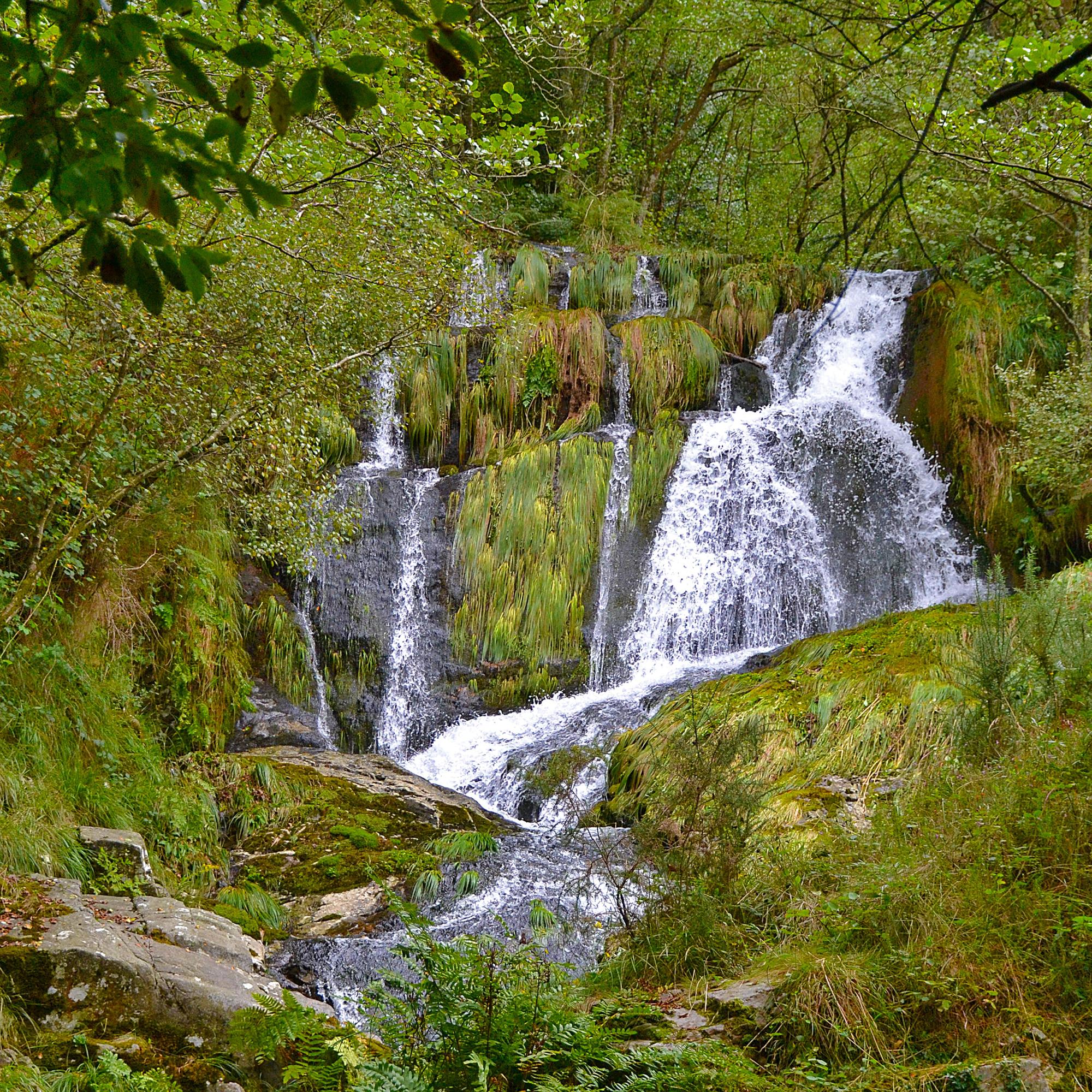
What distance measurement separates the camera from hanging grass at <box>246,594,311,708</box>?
8719mm

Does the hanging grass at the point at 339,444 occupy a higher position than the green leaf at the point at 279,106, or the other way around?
the hanging grass at the point at 339,444

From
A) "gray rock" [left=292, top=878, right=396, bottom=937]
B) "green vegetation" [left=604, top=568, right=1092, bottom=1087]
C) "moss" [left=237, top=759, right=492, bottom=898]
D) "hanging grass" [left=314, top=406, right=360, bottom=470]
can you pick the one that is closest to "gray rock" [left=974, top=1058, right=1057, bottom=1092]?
"green vegetation" [left=604, top=568, right=1092, bottom=1087]

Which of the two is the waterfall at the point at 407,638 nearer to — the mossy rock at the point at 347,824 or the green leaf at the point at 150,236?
the mossy rock at the point at 347,824

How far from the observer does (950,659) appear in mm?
6270

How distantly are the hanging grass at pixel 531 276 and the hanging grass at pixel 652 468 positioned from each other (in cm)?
351

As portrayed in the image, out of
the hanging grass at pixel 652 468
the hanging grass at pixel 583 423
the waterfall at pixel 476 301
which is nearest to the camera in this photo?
the waterfall at pixel 476 301

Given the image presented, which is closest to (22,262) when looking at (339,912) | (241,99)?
(241,99)

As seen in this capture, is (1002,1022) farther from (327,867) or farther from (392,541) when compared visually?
(392,541)

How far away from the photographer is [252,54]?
1.30 m

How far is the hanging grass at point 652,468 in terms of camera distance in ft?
35.6

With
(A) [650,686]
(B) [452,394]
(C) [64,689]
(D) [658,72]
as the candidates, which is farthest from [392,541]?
(D) [658,72]

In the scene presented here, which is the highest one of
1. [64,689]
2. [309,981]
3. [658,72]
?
[658,72]

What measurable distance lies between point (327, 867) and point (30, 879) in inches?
83.4

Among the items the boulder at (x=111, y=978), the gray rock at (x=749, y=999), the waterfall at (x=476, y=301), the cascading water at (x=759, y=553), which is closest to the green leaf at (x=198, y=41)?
Answer: the gray rock at (x=749, y=999)
